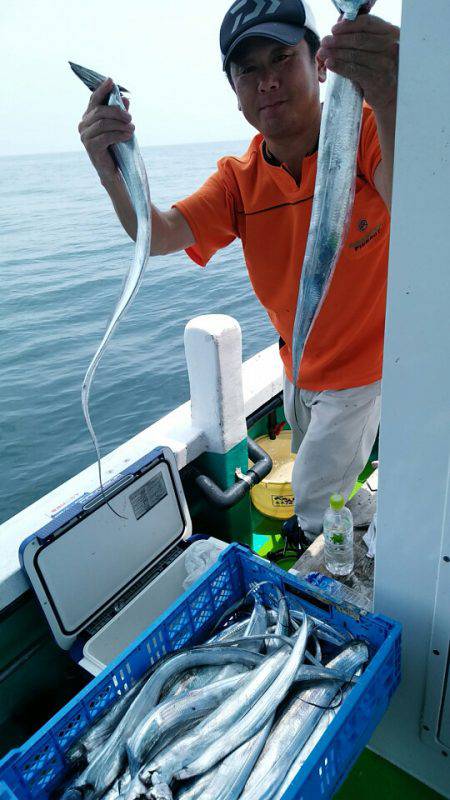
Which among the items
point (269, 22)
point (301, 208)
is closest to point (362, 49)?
point (269, 22)

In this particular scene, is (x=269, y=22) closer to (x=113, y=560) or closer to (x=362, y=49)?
(x=362, y=49)

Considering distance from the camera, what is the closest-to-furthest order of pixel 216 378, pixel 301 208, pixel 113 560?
1. pixel 301 208
2. pixel 113 560
3. pixel 216 378

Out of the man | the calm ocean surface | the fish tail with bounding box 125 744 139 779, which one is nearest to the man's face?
the man

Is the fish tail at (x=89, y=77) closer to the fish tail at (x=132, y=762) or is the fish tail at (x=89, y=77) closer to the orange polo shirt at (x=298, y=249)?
the orange polo shirt at (x=298, y=249)

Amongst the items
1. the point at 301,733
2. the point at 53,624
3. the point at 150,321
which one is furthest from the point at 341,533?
the point at 150,321

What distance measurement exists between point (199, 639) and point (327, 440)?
1.14 metres

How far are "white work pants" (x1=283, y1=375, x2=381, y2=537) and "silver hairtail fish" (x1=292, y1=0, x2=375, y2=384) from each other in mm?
1254

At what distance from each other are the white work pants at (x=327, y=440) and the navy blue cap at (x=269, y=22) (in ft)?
4.63

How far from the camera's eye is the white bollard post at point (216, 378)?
109 inches

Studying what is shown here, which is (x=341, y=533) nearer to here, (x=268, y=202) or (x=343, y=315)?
(x=343, y=315)

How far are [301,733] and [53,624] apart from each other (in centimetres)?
120

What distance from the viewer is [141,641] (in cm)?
160

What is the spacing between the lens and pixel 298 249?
2.12 meters

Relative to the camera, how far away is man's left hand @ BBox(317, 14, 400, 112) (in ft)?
3.43
